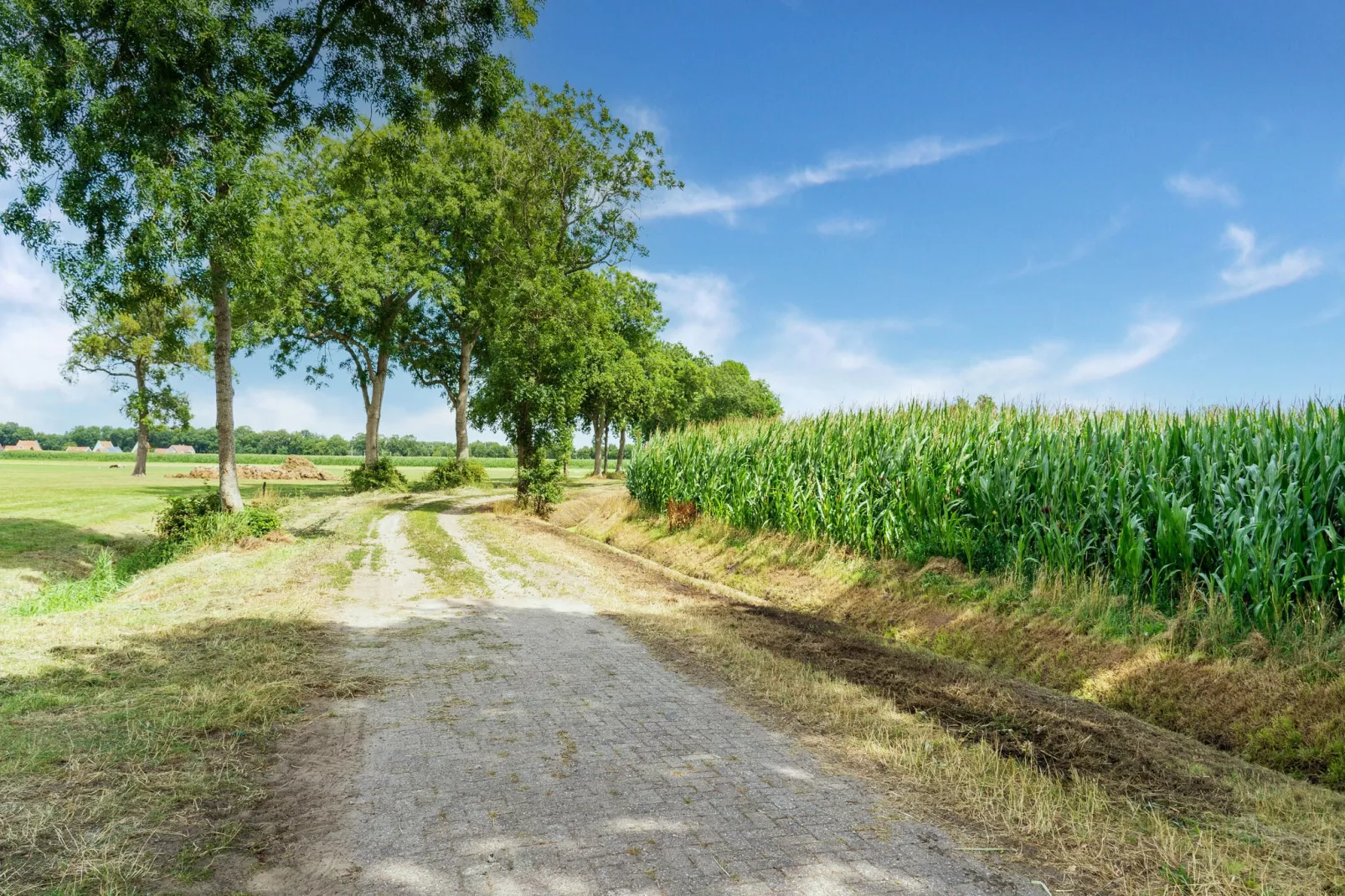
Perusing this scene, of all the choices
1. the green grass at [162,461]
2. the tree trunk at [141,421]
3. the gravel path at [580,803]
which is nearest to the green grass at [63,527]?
the tree trunk at [141,421]

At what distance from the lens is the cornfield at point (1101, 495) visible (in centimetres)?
677

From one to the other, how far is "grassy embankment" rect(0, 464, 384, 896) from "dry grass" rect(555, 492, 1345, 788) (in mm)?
6401

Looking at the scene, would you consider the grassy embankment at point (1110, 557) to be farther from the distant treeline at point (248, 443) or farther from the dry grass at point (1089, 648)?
the distant treeline at point (248, 443)

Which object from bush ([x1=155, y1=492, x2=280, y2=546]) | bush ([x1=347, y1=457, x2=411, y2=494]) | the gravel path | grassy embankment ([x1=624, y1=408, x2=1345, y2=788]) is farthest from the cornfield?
bush ([x1=347, y1=457, x2=411, y2=494])

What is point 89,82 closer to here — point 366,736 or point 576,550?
point 576,550

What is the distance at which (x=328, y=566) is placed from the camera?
40.5 ft

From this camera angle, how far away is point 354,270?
28.7 metres

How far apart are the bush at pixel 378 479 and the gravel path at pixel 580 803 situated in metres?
27.7

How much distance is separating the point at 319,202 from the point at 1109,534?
32110 millimetres

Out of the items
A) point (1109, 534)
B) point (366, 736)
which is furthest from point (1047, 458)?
point (366, 736)

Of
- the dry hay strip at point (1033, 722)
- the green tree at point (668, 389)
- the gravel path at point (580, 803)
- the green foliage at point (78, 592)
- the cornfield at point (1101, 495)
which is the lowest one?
the green foliage at point (78, 592)

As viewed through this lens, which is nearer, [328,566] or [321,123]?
[328,566]

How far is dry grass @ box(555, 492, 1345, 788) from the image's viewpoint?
5.63 m

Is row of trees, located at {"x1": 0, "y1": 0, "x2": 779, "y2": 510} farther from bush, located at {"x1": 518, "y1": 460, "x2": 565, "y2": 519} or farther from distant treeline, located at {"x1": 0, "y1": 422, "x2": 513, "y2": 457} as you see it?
distant treeline, located at {"x1": 0, "y1": 422, "x2": 513, "y2": 457}
